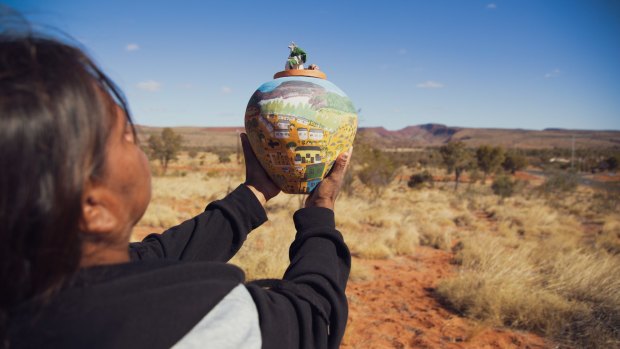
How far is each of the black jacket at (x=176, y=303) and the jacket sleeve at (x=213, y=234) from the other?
466 mm

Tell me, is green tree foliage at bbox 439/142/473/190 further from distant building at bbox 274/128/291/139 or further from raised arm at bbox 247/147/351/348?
raised arm at bbox 247/147/351/348

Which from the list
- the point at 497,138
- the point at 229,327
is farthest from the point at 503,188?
the point at 497,138

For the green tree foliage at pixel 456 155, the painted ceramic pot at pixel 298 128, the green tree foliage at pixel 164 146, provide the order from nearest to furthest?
the painted ceramic pot at pixel 298 128
the green tree foliage at pixel 456 155
the green tree foliage at pixel 164 146

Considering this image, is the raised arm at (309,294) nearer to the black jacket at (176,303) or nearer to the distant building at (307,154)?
the black jacket at (176,303)

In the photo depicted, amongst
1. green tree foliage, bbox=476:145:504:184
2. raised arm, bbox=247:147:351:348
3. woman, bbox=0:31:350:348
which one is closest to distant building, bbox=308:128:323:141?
raised arm, bbox=247:147:351:348

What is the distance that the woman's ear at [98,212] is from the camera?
2.81ft

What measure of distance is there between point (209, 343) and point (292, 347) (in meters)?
0.26

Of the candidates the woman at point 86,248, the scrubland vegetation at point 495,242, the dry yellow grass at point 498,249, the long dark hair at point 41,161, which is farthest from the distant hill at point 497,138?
the long dark hair at point 41,161

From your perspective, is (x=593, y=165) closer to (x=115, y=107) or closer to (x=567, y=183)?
(x=567, y=183)

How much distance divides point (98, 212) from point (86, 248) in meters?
0.09

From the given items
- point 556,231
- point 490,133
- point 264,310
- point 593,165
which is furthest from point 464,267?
point 490,133

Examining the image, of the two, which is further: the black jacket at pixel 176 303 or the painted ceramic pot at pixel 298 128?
the painted ceramic pot at pixel 298 128

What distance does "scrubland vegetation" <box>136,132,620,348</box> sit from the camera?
18.7 feet

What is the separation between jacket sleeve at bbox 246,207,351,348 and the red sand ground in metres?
4.06
